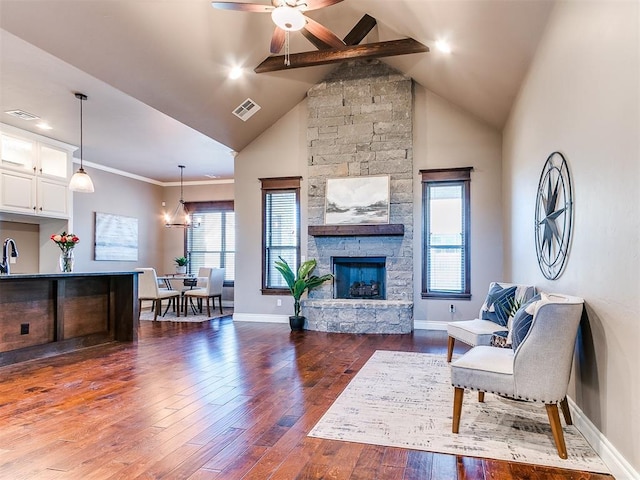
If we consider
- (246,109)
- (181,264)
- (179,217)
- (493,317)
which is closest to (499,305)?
(493,317)

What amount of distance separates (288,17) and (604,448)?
373cm

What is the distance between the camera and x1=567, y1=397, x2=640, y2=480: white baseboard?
1.96 meters

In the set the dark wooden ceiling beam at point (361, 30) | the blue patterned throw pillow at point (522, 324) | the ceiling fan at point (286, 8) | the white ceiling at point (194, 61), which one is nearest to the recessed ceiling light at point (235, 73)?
the white ceiling at point (194, 61)

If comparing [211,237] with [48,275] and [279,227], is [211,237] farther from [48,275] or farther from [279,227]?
[48,275]

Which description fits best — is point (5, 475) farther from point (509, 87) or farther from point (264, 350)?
point (509, 87)

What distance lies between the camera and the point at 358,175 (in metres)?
6.62

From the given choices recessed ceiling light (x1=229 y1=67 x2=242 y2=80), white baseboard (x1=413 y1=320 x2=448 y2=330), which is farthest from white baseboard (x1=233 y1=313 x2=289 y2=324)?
recessed ceiling light (x1=229 y1=67 x2=242 y2=80)

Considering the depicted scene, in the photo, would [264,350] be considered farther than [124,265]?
No

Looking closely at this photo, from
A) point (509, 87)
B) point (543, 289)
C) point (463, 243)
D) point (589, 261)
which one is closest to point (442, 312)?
point (463, 243)

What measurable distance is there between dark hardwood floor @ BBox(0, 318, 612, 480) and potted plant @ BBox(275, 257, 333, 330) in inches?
53.1

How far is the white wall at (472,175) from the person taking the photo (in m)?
6.15

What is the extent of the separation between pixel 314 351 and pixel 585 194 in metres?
3.30

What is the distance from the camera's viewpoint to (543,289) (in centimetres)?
361

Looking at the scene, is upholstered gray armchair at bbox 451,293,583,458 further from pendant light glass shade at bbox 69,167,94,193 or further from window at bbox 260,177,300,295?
pendant light glass shade at bbox 69,167,94,193
